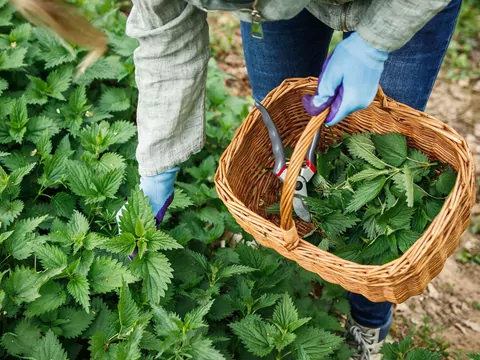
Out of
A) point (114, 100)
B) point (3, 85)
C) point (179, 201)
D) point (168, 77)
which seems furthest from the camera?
point (114, 100)

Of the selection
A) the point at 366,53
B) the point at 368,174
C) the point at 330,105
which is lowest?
the point at 368,174

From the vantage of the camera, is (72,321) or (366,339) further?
(366,339)

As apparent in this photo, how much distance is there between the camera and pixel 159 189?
165 centimetres

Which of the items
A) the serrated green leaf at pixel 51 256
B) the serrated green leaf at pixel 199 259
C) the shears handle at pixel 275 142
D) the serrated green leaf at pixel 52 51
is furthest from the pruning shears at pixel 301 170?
the serrated green leaf at pixel 52 51

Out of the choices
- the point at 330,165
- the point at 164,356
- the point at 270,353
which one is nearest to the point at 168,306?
the point at 164,356

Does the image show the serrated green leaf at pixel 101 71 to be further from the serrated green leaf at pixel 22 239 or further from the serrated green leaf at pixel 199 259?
the serrated green leaf at pixel 199 259

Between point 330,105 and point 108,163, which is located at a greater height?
point 330,105

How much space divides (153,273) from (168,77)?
1.75ft

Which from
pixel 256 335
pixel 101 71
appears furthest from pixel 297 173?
pixel 101 71

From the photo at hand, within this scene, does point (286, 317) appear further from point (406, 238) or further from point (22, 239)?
point (22, 239)

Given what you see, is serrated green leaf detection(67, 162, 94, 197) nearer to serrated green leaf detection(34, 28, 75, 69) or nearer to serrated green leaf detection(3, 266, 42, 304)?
serrated green leaf detection(3, 266, 42, 304)

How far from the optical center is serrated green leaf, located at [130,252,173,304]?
1536 mm

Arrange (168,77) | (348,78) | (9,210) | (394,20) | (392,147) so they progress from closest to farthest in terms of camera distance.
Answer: (394,20) → (348,78) → (168,77) → (392,147) → (9,210)

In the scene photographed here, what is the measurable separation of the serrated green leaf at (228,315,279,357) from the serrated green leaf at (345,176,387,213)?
42cm
